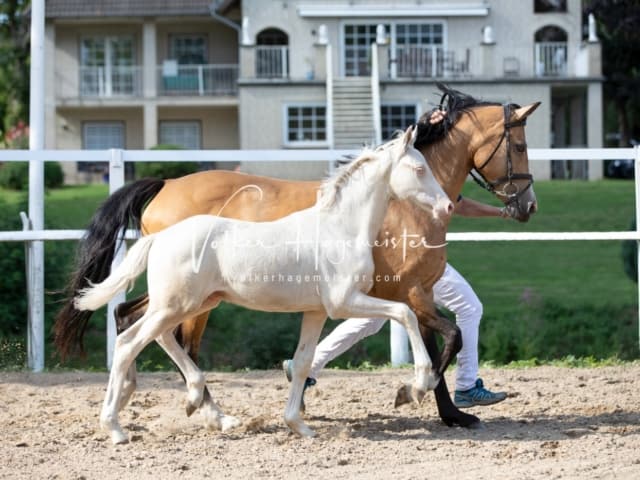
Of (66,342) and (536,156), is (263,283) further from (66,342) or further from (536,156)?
(536,156)

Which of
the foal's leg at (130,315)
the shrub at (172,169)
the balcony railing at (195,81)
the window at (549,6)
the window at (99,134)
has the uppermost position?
the window at (549,6)

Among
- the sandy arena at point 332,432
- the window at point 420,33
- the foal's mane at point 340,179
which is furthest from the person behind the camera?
the window at point 420,33

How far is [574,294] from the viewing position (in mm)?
14672

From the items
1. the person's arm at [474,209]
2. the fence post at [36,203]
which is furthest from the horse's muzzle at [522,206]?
the fence post at [36,203]

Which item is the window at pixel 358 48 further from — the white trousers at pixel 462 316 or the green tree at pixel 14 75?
the white trousers at pixel 462 316

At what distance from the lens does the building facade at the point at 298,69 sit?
29719mm

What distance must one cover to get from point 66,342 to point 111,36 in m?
29.2

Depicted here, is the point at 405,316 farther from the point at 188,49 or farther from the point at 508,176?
the point at 188,49

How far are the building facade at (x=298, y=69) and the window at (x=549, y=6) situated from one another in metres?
0.05

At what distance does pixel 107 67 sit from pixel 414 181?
1128 inches

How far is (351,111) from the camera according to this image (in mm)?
29297

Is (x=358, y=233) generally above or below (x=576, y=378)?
above

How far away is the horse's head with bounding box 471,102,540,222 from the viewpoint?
245 inches

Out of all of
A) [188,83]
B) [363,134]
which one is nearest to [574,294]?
[363,134]
